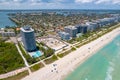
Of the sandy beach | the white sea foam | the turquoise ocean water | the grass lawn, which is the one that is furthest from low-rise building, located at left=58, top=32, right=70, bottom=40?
the white sea foam

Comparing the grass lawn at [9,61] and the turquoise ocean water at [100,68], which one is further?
the grass lawn at [9,61]

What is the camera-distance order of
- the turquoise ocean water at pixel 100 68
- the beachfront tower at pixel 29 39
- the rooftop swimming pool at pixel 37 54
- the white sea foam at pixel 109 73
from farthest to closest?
the beachfront tower at pixel 29 39, the rooftop swimming pool at pixel 37 54, the turquoise ocean water at pixel 100 68, the white sea foam at pixel 109 73

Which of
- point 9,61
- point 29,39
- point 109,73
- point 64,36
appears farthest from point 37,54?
point 109,73

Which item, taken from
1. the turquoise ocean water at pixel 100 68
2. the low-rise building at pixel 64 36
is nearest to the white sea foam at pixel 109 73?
the turquoise ocean water at pixel 100 68

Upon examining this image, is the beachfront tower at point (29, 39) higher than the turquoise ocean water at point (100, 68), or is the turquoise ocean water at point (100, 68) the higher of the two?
the beachfront tower at point (29, 39)

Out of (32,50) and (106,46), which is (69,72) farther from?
(106,46)

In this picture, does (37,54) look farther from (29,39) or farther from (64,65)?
(64,65)

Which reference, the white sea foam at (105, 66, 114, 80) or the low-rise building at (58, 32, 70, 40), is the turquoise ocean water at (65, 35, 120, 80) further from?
the low-rise building at (58, 32, 70, 40)

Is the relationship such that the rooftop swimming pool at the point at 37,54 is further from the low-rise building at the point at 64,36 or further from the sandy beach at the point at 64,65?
the low-rise building at the point at 64,36
